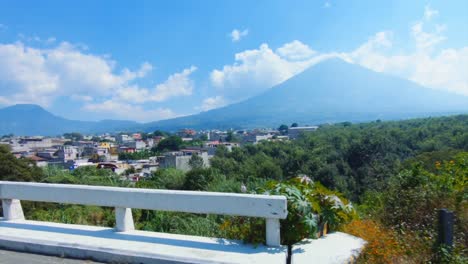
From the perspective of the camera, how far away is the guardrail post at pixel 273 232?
338 cm

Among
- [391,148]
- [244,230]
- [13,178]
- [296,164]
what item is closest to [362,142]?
[391,148]

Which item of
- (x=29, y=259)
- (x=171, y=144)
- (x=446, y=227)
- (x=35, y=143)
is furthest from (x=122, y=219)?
(x=35, y=143)

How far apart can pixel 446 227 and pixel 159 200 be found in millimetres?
2797

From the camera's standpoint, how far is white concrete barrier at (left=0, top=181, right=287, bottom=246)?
3.31 meters

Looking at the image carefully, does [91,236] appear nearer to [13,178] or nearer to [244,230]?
[244,230]

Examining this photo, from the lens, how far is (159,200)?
12.1 ft

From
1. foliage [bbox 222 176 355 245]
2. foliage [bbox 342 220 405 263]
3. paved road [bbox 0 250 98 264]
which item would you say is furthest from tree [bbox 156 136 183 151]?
foliage [bbox 342 220 405 263]

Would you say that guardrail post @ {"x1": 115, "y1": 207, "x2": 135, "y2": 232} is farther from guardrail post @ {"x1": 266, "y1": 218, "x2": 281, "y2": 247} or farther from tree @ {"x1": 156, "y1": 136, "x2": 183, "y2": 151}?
tree @ {"x1": 156, "y1": 136, "x2": 183, "y2": 151}

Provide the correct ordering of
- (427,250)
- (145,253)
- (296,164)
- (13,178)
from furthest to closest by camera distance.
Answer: (296,164)
(13,178)
(145,253)
(427,250)

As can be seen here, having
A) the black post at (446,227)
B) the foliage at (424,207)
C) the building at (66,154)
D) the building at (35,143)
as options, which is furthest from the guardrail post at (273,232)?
the building at (35,143)

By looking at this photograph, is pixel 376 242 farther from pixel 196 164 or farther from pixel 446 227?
pixel 196 164

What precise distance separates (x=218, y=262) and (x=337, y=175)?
52.2 metres

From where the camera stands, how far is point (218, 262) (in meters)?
3.12

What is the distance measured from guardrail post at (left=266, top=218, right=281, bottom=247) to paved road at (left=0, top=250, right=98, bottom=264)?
6.01 feet
